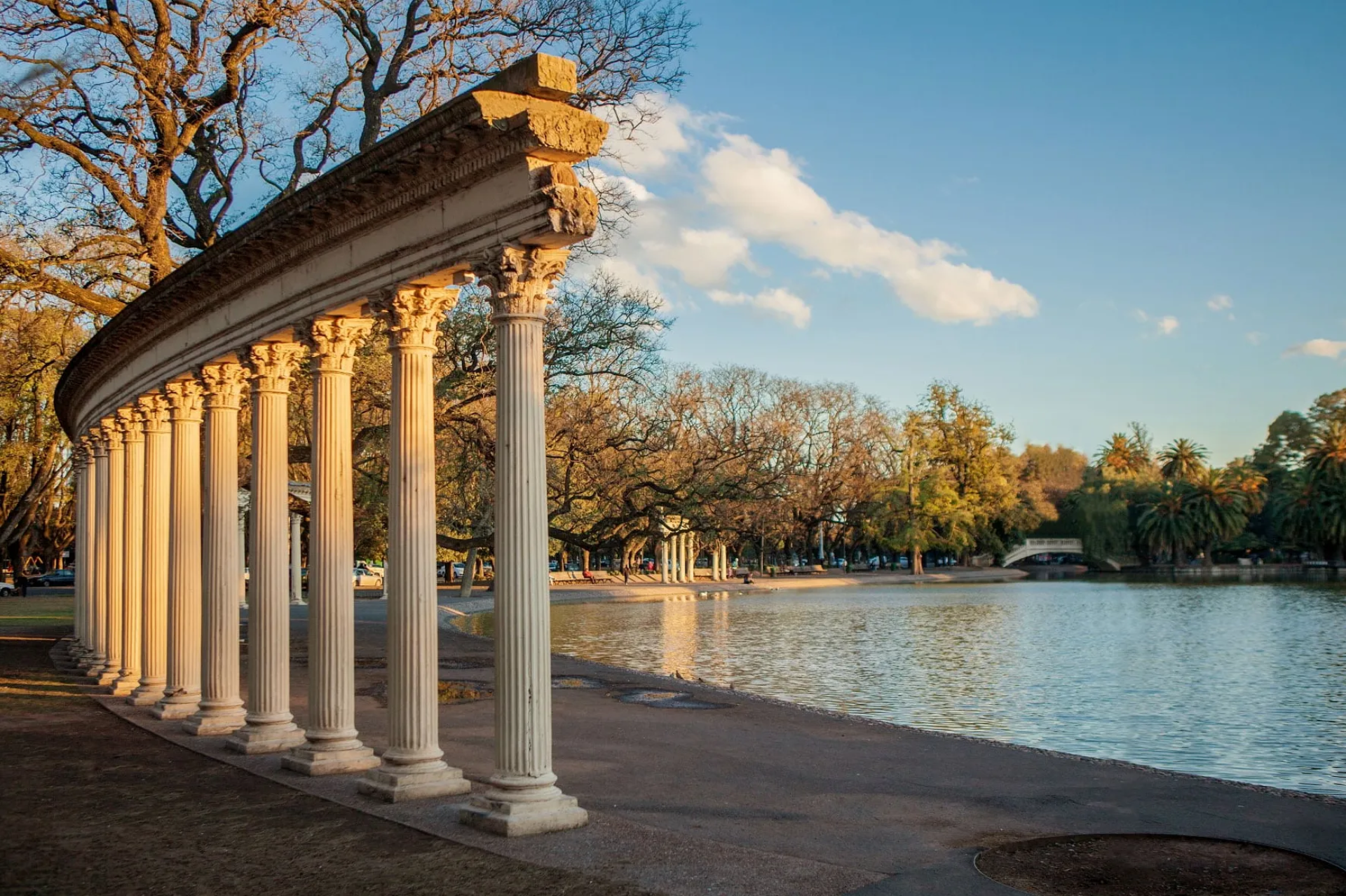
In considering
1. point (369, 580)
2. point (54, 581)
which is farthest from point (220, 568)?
point (54, 581)

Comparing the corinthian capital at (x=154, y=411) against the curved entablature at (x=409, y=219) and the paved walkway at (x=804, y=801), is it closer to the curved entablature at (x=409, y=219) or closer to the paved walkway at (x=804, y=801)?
the curved entablature at (x=409, y=219)

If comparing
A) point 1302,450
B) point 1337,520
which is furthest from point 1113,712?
point 1302,450

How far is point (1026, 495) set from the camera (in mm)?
105250

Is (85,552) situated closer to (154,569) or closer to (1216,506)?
(154,569)

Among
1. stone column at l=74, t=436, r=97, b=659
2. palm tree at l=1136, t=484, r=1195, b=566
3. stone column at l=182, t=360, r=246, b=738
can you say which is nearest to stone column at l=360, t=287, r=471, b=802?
stone column at l=182, t=360, r=246, b=738

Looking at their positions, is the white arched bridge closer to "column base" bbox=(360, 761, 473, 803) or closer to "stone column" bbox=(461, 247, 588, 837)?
"column base" bbox=(360, 761, 473, 803)

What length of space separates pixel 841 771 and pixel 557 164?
25.8ft

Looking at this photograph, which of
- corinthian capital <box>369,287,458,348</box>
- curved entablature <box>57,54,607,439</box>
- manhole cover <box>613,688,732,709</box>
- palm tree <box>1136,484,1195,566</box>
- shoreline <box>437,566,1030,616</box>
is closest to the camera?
curved entablature <box>57,54,607,439</box>

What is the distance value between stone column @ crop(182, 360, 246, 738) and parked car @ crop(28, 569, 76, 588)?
224 feet

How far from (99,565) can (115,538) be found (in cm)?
194

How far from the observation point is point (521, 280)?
9.66 meters

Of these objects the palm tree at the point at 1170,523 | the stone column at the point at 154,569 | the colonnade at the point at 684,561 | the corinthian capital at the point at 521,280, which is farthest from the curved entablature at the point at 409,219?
the palm tree at the point at 1170,523

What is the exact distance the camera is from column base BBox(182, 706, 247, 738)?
575 inches

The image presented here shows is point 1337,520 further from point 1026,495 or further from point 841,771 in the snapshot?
point 841,771
